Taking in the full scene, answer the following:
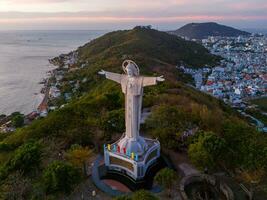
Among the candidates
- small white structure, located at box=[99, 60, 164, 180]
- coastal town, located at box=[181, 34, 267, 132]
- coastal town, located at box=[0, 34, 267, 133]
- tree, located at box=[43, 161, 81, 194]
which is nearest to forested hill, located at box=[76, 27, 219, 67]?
coastal town, located at box=[0, 34, 267, 133]

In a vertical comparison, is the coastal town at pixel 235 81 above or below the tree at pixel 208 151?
below

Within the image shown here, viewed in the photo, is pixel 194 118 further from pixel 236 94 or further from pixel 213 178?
pixel 236 94

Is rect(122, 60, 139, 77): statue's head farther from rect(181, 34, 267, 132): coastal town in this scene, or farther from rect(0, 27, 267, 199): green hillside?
rect(181, 34, 267, 132): coastal town

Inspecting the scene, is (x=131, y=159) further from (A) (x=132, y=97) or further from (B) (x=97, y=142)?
(B) (x=97, y=142)

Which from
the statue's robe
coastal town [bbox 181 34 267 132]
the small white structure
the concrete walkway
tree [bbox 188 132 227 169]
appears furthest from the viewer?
coastal town [bbox 181 34 267 132]

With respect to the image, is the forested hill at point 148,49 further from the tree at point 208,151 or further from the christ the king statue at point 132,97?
the tree at point 208,151

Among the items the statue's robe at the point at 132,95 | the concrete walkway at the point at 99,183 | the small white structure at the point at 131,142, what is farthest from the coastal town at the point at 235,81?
the concrete walkway at the point at 99,183

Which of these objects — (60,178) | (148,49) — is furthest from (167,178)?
(148,49)

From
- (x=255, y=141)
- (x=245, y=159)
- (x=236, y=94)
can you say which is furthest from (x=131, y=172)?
(x=236, y=94)
